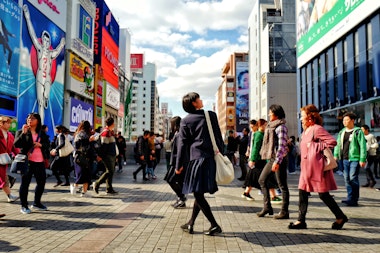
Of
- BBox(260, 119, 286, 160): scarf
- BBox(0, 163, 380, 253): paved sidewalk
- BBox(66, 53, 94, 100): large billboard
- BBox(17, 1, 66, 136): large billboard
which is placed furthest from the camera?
BBox(66, 53, 94, 100): large billboard

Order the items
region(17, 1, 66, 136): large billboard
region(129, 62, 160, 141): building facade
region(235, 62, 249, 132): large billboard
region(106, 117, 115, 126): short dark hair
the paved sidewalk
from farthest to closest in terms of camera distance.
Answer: region(129, 62, 160, 141): building facade → region(235, 62, 249, 132): large billboard → region(17, 1, 66, 136): large billboard → region(106, 117, 115, 126): short dark hair → the paved sidewalk

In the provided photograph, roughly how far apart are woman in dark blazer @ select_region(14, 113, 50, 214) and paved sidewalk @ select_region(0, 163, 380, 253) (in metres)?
0.32

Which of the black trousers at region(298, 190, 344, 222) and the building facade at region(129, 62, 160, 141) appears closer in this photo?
the black trousers at region(298, 190, 344, 222)

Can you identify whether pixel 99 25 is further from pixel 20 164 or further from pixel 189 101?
pixel 189 101

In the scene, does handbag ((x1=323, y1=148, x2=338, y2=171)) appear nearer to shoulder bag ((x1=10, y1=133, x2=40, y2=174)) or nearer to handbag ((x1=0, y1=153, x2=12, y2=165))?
shoulder bag ((x1=10, y1=133, x2=40, y2=174))

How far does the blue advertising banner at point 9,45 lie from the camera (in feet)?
65.9

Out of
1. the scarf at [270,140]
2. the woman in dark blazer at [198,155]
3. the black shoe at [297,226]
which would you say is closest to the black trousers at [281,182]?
the scarf at [270,140]

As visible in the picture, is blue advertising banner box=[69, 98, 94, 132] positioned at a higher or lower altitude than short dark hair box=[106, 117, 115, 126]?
higher

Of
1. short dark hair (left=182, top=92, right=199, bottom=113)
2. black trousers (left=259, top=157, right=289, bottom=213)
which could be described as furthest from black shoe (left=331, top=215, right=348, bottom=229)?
short dark hair (left=182, top=92, right=199, bottom=113)

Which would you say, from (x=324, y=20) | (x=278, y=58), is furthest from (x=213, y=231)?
(x=278, y=58)

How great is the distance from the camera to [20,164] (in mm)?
5652

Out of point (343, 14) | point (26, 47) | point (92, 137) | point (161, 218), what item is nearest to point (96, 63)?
point (26, 47)

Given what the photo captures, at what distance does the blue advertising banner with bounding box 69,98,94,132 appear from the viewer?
34362 millimetres

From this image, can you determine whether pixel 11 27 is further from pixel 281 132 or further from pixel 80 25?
pixel 281 132
